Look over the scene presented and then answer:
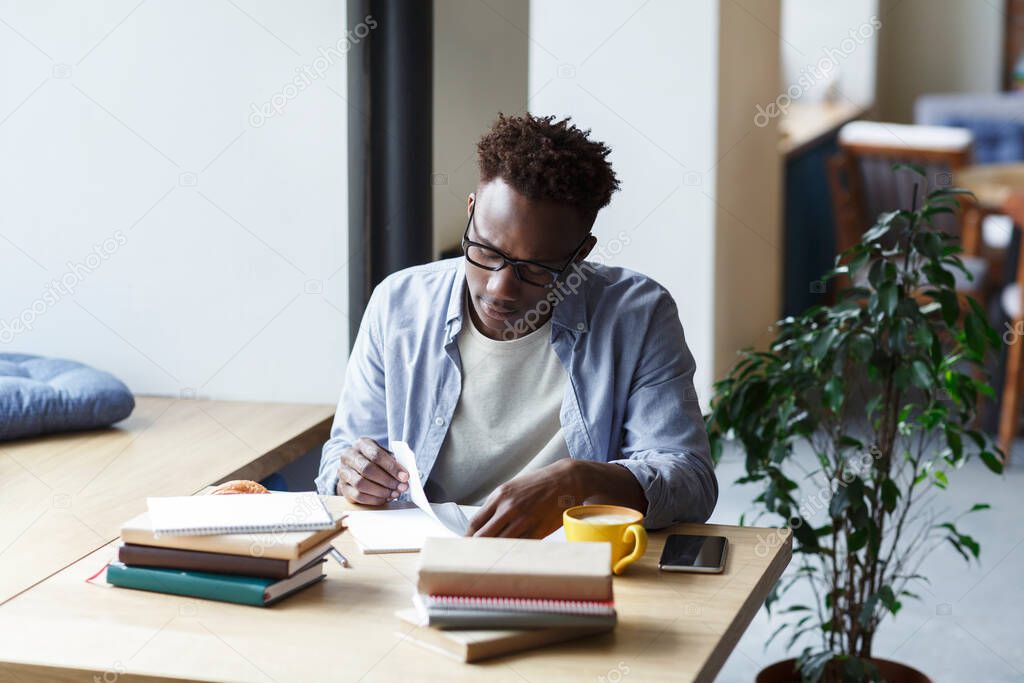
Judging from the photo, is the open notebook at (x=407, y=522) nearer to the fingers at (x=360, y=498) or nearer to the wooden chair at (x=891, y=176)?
the fingers at (x=360, y=498)

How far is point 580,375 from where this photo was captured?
181 cm

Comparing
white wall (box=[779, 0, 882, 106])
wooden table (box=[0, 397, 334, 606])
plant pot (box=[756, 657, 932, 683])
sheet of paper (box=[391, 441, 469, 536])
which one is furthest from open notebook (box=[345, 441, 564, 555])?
white wall (box=[779, 0, 882, 106])

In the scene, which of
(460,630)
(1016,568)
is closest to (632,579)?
(460,630)

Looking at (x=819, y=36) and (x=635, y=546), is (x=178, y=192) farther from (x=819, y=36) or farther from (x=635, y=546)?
(x=819, y=36)

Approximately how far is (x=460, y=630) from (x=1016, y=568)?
253cm

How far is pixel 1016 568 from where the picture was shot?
10.8 feet

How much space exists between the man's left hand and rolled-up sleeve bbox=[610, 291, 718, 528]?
0.43ft

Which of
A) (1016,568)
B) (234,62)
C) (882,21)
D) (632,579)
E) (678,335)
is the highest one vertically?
(882,21)

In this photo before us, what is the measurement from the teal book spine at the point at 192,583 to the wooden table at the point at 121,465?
0.47 feet

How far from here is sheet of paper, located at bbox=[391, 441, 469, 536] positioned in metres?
1.56

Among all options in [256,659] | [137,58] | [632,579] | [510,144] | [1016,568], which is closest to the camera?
[256,659]

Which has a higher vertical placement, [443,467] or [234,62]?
[234,62]

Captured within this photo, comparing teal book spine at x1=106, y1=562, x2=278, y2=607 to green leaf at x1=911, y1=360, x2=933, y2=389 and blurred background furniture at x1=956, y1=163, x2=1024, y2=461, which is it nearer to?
green leaf at x1=911, y1=360, x2=933, y2=389

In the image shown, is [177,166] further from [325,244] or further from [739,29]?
[739,29]
